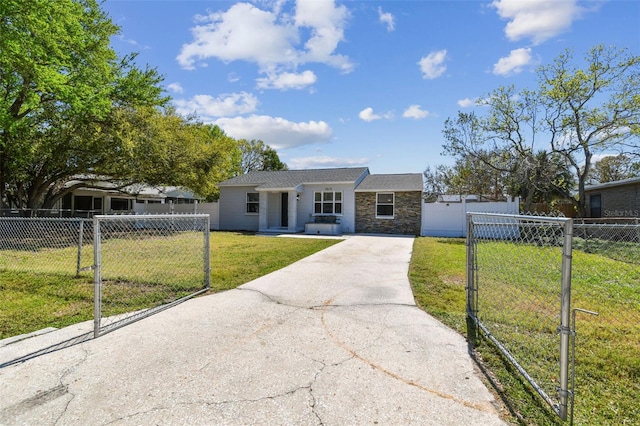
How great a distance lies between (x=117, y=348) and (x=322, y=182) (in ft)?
50.5

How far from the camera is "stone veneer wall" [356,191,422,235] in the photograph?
56.3 ft

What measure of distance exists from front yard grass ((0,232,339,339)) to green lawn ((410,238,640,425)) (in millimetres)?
3759

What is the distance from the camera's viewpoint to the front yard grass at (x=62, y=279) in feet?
14.4

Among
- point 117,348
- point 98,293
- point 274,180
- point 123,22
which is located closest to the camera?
point 117,348

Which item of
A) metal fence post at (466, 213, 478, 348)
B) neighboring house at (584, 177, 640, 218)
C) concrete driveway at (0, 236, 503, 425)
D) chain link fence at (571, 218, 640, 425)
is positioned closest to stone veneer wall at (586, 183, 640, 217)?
neighboring house at (584, 177, 640, 218)

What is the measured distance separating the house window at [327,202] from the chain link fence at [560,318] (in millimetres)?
12760

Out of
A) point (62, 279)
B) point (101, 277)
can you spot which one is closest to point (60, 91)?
point (62, 279)

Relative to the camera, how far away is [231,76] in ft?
44.9

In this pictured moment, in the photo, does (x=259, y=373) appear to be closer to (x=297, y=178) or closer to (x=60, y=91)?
(x=60, y=91)

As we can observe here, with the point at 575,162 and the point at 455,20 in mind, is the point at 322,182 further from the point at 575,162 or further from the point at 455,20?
the point at 575,162

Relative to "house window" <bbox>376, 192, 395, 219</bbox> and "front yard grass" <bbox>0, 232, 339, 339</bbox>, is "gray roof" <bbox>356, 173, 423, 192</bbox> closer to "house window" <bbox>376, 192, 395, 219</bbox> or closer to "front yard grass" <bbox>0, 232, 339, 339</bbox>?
"house window" <bbox>376, 192, 395, 219</bbox>

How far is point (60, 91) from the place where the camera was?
441 inches

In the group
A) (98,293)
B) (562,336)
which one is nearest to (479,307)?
(562,336)

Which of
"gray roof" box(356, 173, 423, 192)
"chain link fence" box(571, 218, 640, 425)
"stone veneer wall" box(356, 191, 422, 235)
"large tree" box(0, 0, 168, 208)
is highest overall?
"large tree" box(0, 0, 168, 208)
